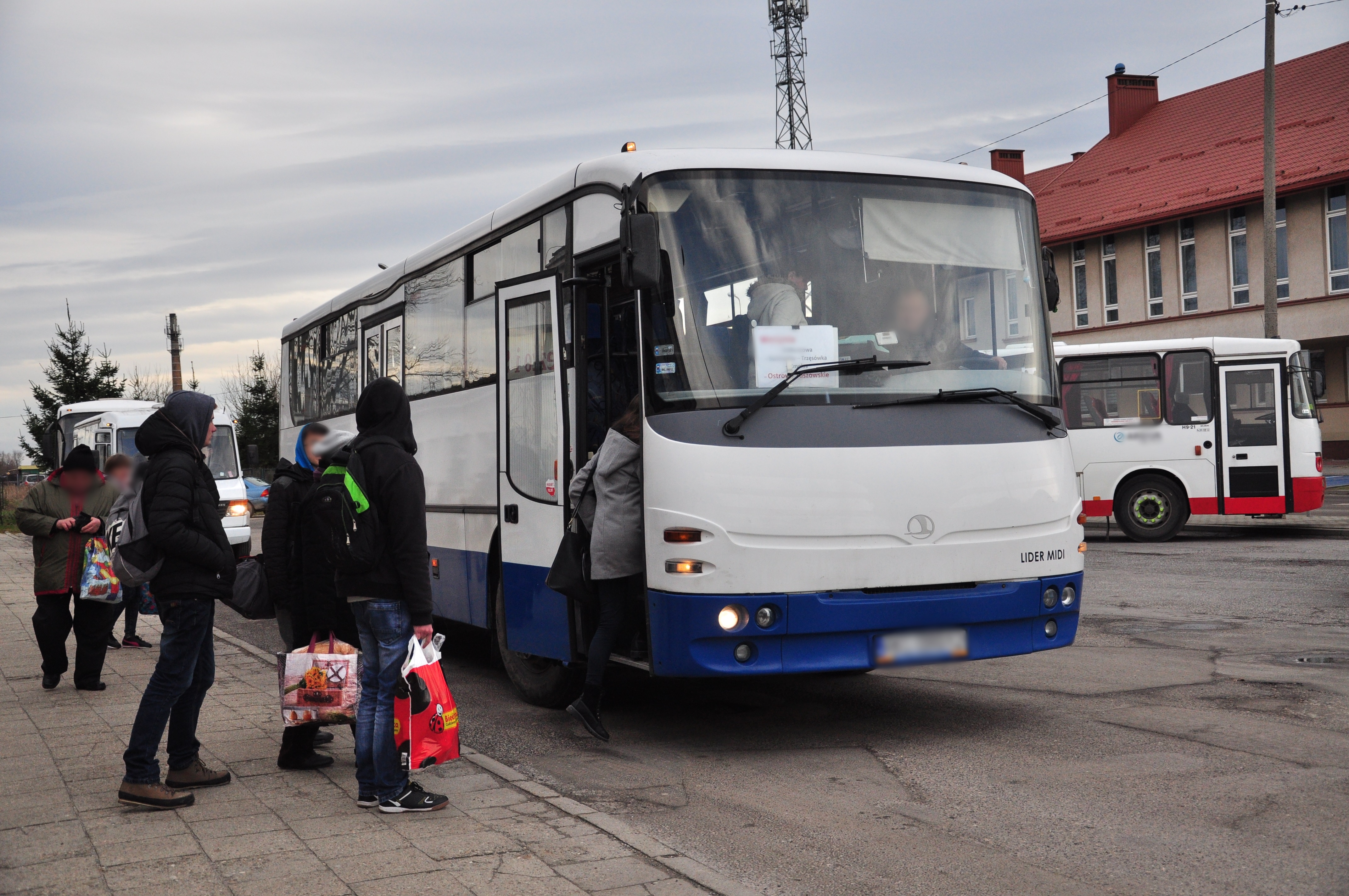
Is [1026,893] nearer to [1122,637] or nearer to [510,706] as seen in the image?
[510,706]

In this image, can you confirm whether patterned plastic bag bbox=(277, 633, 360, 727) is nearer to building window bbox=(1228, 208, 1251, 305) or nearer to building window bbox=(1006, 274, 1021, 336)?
building window bbox=(1006, 274, 1021, 336)

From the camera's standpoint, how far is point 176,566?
5.66m

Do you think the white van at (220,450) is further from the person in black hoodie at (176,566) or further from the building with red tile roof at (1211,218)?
the building with red tile roof at (1211,218)

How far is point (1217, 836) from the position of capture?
16.3 feet

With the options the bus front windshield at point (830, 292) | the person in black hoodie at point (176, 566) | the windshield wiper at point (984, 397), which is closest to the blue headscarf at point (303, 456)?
the person in black hoodie at point (176, 566)

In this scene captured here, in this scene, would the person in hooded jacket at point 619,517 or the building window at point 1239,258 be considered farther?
the building window at point 1239,258

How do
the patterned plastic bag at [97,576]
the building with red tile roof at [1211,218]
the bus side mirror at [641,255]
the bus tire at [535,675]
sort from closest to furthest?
the bus side mirror at [641,255], the bus tire at [535,675], the patterned plastic bag at [97,576], the building with red tile roof at [1211,218]

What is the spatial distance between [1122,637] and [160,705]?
7.72 meters

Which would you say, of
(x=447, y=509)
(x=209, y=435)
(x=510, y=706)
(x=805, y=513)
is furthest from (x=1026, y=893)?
(x=447, y=509)

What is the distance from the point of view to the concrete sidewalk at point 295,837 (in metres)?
4.50

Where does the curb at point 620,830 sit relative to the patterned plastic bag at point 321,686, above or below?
below

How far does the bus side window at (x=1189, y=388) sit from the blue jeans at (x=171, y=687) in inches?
672

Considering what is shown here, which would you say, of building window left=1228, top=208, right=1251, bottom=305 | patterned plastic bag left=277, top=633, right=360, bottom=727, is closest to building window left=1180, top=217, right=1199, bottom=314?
building window left=1228, top=208, right=1251, bottom=305

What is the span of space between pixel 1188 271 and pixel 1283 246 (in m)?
3.25
